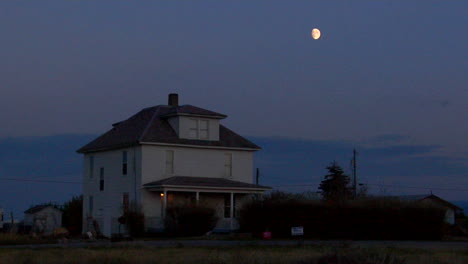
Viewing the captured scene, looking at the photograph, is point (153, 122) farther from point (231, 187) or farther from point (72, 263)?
point (72, 263)

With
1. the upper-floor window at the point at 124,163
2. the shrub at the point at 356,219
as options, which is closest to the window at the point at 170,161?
the upper-floor window at the point at 124,163

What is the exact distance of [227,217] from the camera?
54.8m

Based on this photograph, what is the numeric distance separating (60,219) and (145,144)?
53.3ft

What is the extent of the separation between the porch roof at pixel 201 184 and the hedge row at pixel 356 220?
5640mm

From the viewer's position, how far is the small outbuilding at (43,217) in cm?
6159

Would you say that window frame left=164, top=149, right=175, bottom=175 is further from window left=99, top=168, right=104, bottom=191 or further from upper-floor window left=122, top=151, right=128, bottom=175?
window left=99, top=168, right=104, bottom=191

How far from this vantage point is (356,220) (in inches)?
1837

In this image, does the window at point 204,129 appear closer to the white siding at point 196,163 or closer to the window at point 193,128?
the window at point 193,128

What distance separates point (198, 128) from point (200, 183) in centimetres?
430

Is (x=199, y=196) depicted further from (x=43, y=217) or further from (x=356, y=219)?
(x=43, y=217)

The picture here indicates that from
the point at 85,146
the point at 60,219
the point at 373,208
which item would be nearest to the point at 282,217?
the point at 373,208

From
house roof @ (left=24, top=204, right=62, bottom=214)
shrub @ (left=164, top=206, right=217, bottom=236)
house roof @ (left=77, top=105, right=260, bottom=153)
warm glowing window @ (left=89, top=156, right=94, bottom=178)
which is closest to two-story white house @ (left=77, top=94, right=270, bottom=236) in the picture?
house roof @ (left=77, top=105, right=260, bottom=153)

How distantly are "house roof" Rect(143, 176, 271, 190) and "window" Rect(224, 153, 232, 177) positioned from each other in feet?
3.21

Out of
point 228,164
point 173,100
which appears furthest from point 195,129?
point 173,100
